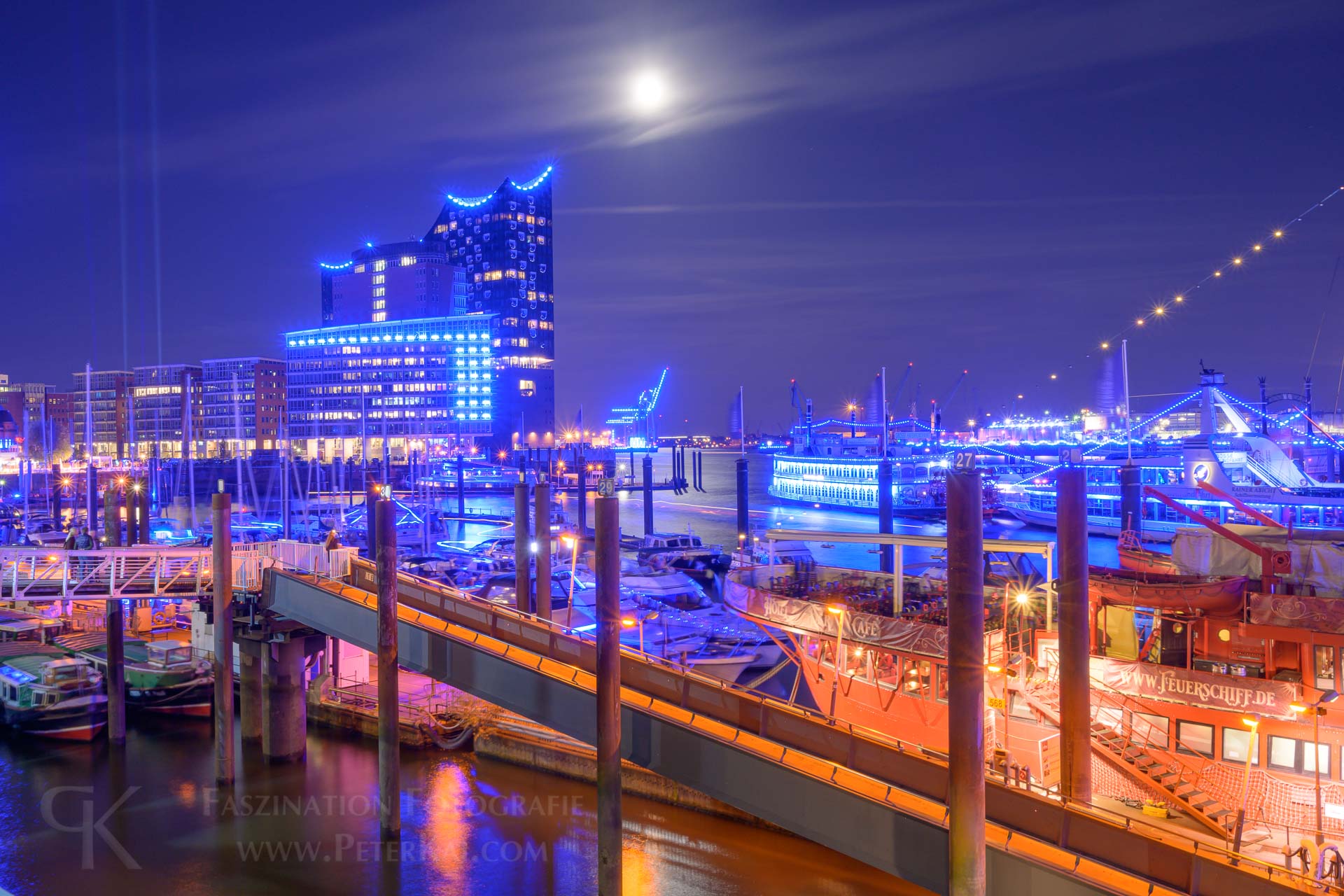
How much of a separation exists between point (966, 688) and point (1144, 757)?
5162 millimetres

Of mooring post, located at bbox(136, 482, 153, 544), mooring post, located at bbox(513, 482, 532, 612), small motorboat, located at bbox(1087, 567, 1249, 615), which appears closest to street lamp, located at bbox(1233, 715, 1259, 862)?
small motorboat, located at bbox(1087, 567, 1249, 615)

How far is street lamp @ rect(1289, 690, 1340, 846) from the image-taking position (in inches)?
359

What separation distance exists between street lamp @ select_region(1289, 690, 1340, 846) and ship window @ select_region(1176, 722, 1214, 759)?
1.11 meters

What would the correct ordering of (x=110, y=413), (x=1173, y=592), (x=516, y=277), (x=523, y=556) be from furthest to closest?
(x=516, y=277) → (x=110, y=413) → (x=523, y=556) → (x=1173, y=592)

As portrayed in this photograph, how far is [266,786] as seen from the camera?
15.6m

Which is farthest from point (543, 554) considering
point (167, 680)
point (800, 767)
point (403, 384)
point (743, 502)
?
point (403, 384)

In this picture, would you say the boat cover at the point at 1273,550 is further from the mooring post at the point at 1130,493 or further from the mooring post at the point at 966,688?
the mooring post at the point at 1130,493

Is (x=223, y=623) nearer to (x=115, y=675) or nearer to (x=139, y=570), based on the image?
(x=139, y=570)

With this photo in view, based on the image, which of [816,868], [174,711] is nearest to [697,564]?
[174,711]

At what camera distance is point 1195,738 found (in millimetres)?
11562

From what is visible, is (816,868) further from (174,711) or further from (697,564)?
(697,564)

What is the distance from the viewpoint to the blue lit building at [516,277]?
137375 mm

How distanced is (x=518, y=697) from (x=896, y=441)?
80212 mm

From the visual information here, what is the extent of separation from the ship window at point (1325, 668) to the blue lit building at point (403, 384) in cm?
11073
